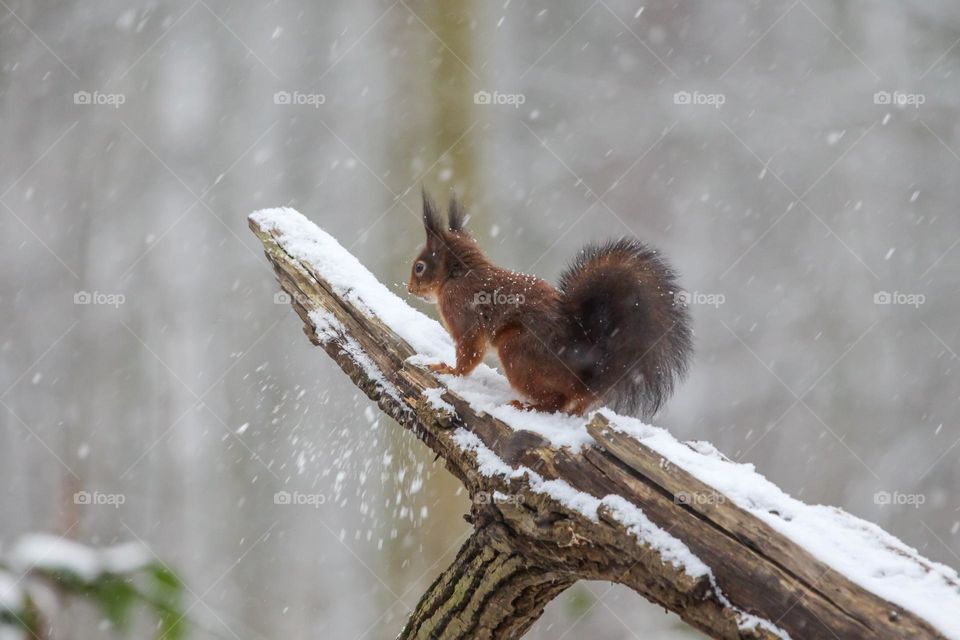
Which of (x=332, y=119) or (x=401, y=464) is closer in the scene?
(x=332, y=119)

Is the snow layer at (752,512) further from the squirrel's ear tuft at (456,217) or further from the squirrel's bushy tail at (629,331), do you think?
the squirrel's ear tuft at (456,217)

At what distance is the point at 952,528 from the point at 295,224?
5.48 metres

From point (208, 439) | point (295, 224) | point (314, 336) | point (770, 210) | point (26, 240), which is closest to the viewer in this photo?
point (314, 336)

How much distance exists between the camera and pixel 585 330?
251 centimetres

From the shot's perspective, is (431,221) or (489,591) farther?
(431,221)

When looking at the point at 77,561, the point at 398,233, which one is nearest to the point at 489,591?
the point at 77,561

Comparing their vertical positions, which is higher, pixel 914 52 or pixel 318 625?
pixel 914 52

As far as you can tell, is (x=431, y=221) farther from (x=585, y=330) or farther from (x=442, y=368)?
(x=585, y=330)

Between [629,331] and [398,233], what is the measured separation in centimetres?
326

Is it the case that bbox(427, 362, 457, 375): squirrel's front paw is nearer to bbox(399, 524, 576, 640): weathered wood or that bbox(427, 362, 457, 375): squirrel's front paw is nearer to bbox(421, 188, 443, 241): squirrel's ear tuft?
bbox(421, 188, 443, 241): squirrel's ear tuft

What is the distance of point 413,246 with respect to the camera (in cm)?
536

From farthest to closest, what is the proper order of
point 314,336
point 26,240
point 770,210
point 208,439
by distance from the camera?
point 770,210, point 208,439, point 26,240, point 314,336

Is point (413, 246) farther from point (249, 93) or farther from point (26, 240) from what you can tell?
point (26, 240)

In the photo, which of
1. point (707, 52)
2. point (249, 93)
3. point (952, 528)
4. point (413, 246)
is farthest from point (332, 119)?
point (952, 528)
